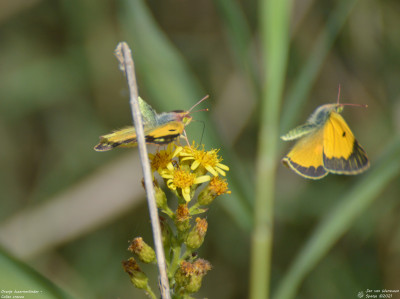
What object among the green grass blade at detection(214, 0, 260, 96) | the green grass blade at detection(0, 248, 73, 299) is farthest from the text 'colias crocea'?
the green grass blade at detection(214, 0, 260, 96)

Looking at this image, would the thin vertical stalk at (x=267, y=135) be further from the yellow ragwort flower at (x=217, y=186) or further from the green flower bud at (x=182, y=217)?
the green flower bud at (x=182, y=217)

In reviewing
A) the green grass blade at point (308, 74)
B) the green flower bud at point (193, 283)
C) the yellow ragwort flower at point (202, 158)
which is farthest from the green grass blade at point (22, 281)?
the green grass blade at point (308, 74)

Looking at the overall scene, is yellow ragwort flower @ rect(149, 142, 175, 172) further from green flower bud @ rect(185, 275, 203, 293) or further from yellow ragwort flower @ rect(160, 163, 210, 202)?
green flower bud @ rect(185, 275, 203, 293)

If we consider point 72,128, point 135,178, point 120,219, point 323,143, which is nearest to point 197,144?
point 323,143

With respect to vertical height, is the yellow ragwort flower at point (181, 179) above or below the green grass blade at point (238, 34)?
below

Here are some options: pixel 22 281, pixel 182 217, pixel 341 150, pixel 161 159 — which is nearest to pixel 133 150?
pixel 161 159
